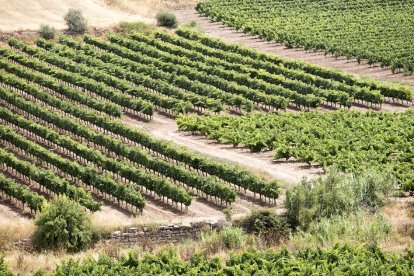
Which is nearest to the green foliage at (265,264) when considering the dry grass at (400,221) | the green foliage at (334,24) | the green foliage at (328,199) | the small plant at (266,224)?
the dry grass at (400,221)

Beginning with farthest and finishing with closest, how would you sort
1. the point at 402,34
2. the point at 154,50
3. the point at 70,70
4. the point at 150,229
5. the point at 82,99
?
the point at 402,34
the point at 154,50
the point at 70,70
the point at 82,99
the point at 150,229

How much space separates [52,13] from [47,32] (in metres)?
10.5

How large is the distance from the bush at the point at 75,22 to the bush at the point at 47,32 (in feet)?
8.27

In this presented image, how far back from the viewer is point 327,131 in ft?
201

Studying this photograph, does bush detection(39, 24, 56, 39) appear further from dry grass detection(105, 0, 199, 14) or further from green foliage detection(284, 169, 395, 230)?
green foliage detection(284, 169, 395, 230)

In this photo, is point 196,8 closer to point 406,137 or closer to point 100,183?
point 406,137

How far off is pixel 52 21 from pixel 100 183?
43.1 metres

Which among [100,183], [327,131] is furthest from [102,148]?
[327,131]

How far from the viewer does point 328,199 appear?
4362 cm

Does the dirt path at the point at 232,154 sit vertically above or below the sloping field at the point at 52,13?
below

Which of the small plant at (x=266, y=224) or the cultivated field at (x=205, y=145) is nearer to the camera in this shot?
the cultivated field at (x=205, y=145)

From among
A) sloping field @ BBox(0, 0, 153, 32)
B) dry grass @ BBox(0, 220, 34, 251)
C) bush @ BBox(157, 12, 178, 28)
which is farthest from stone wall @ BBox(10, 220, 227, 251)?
bush @ BBox(157, 12, 178, 28)

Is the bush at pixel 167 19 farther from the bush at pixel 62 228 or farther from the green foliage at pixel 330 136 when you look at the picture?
the bush at pixel 62 228

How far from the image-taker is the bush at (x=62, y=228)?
133 ft
